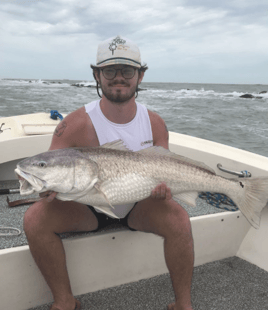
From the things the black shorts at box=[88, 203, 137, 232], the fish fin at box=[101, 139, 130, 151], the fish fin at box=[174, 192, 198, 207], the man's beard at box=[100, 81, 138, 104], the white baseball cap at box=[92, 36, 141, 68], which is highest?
the white baseball cap at box=[92, 36, 141, 68]

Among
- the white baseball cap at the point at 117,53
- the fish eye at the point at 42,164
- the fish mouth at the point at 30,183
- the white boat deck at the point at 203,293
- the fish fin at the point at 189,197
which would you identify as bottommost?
the white boat deck at the point at 203,293

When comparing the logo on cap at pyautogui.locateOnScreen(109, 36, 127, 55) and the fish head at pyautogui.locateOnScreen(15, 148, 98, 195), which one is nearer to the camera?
the fish head at pyautogui.locateOnScreen(15, 148, 98, 195)

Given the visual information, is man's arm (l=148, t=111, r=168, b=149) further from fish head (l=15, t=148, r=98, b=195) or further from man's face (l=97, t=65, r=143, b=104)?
fish head (l=15, t=148, r=98, b=195)

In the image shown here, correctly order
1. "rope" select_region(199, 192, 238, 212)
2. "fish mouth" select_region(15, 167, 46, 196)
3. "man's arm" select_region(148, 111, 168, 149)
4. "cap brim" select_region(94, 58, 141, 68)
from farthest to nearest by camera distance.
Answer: "rope" select_region(199, 192, 238, 212) → "man's arm" select_region(148, 111, 168, 149) → "cap brim" select_region(94, 58, 141, 68) → "fish mouth" select_region(15, 167, 46, 196)

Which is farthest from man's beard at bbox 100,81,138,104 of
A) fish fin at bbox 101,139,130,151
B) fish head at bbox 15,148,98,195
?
fish head at bbox 15,148,98,195

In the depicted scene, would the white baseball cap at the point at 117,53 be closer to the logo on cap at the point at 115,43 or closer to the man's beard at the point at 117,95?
the logo on cap at the point at 115,43

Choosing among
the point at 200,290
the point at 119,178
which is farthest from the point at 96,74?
the point at 200,290

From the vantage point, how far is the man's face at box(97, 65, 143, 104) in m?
2.28

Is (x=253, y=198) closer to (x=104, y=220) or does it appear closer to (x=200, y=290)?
(x=200, y=290)

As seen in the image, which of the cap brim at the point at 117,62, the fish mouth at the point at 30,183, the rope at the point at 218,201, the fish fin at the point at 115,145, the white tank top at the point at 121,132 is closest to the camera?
the fish mouth at the point at 30,183

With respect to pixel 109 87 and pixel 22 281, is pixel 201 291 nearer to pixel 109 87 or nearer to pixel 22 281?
pixel 22 281

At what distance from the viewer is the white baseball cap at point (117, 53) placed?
2.22 metres

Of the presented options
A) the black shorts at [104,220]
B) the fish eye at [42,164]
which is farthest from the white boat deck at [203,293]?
the fish eye at [42,164]

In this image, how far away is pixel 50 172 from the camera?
1805 millimetres
